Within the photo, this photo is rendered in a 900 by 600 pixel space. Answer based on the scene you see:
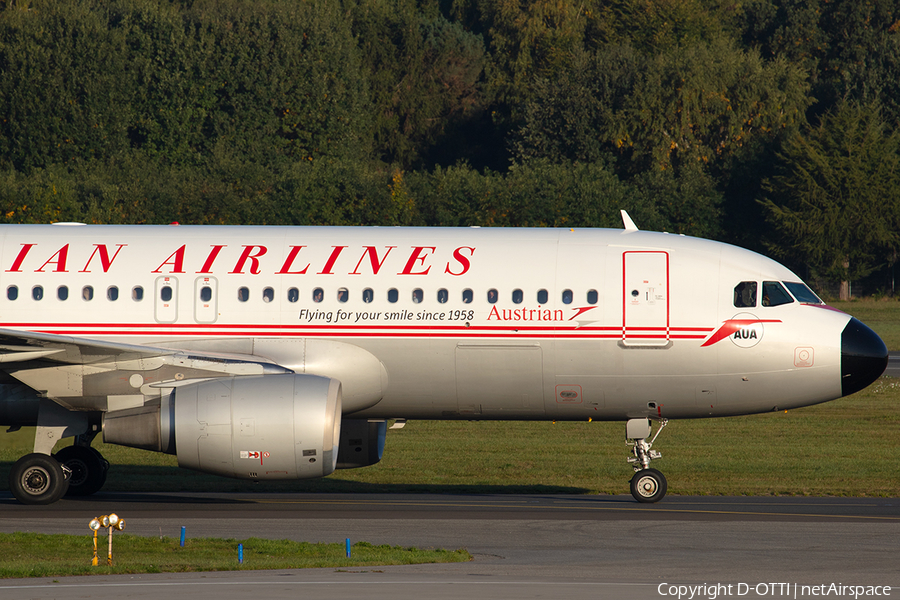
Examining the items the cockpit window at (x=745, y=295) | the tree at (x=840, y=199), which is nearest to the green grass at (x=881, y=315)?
the tree at (x=840, y=199)

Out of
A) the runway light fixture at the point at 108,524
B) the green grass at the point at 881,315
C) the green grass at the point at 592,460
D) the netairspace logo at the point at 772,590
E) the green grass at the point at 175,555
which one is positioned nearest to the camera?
the netairspace logo at the point at 772,590

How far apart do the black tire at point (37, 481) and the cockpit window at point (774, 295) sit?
504 inches

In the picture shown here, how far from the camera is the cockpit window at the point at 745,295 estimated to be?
2227 cm

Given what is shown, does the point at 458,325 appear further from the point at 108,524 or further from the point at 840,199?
the point at 840,199

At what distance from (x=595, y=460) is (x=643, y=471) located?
20.8ft

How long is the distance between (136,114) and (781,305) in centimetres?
7902

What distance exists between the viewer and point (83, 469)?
23656 millimetres

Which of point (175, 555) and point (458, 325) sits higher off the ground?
point (458, 325)

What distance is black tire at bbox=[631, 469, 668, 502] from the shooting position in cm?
2267

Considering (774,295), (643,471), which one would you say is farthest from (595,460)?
(774,295)

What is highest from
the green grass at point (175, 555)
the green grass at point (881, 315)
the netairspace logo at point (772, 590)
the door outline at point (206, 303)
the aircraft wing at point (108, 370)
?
the green grass at point (881, 315)

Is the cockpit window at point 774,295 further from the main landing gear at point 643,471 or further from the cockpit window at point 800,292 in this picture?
the main landing gear at point 643,471

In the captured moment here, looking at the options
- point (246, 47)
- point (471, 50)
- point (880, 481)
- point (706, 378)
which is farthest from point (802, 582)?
point (471, 50)

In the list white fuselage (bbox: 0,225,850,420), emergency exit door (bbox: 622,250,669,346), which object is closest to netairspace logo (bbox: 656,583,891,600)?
white fuselage (bbox: 0,225,850,420)
